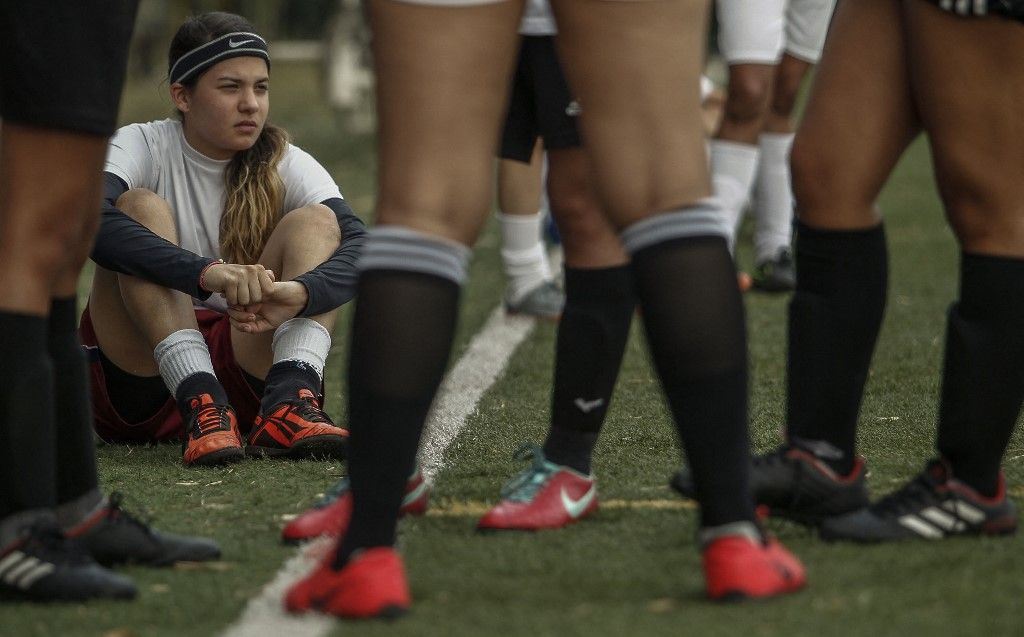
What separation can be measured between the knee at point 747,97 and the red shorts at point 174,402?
2399 mm

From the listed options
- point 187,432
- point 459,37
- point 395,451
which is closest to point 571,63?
point 459,37

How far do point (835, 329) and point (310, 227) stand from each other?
5.37 feet

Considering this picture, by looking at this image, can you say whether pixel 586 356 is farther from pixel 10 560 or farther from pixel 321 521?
pixel 10 560

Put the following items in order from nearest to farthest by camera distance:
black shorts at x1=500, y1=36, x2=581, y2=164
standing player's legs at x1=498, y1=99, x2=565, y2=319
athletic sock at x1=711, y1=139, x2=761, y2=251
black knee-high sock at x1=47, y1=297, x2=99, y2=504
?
black knee-high sock at x1=47, y1=297, x2=99, y2=504
black shorts at x1=500, y1=36, x2=581, y2=164
athletic sock at x1=711, y1=139, x2=761, y2=251
standing player's legs at x1=498, y1=99, x2=565, y2=319

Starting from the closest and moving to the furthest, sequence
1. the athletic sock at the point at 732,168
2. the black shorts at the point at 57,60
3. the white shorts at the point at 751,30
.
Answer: the black shorts at the point at 57,60, the white shorts at the point at 751,30, the athletic sock at the point at 732,168

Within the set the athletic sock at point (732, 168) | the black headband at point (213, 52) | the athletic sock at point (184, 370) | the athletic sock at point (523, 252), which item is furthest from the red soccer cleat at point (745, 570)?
the athletic sock at point (523, 252)

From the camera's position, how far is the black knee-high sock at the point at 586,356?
3.24 metres

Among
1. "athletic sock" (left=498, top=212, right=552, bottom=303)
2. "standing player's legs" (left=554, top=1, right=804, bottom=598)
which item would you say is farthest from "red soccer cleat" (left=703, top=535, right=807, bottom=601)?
"athletic sock" (left=498, top=212, right=552, bottom=303)

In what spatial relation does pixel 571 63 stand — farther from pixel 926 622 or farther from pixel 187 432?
pixel 187 432

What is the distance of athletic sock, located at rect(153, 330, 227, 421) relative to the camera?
3984 mm

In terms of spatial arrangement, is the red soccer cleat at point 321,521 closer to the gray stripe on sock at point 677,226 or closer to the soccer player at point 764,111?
the gray stripe on sock at point 677,226

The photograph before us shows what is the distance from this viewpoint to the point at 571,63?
8.20ft

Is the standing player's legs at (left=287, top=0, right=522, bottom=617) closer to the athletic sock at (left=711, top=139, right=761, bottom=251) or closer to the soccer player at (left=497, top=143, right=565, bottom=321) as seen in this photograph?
the athletic sock at (left=711, top=139, right=761, bottom=251)

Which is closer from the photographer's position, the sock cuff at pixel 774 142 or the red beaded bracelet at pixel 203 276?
the red beaded bracelet at pixel 203 276
